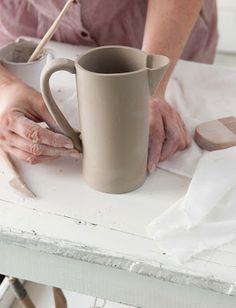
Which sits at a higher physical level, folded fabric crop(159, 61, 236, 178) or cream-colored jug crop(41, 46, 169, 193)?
cream-colored jug crop(41, 46, 169, 193)

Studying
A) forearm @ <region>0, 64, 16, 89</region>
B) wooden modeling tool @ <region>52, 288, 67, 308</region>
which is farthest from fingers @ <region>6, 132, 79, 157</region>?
wooden modeling tool @ <region>52, 288, 67, 308</region>

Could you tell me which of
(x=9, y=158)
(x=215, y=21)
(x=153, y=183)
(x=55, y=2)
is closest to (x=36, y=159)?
(x=9, y=158)

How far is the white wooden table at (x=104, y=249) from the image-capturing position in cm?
46

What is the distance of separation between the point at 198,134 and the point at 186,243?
19 centimetres

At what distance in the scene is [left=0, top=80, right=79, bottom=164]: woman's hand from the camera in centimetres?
55

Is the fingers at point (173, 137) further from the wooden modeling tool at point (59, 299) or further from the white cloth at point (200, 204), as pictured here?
the wooden modeling tool at point (59, 299)

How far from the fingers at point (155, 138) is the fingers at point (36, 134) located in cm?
10

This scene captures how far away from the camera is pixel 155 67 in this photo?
480 millimetres

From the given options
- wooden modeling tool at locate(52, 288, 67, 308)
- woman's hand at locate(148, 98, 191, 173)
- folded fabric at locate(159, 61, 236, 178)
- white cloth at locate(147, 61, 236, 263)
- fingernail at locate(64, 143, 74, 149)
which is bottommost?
wooden modeling tool at locate(52, 288, 67, 308)

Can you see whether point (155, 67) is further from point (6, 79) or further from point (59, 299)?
point (59, 299)

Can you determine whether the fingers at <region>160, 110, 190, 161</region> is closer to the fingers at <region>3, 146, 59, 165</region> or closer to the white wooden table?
the white wooden table

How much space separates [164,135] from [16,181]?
0.19 metres

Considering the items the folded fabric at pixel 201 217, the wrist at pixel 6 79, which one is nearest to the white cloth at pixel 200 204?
the folded fabric at pixel 201 217

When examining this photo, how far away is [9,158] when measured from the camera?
592mm
